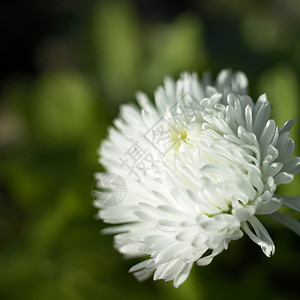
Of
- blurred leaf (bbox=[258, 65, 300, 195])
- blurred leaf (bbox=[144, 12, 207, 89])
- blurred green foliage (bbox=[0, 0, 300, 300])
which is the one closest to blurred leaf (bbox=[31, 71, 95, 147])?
blurred green foliage (bbox=[0, 0, 300, 300])

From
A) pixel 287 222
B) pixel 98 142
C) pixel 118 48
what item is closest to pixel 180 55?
pixel 118 48

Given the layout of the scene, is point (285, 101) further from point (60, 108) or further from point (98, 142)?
point (60, 108)

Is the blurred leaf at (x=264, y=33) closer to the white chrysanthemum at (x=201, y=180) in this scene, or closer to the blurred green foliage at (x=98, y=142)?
the blurred green foliage at (x=98, y=142)

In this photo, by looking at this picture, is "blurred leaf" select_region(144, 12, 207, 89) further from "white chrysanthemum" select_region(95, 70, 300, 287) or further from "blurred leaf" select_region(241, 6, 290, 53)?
"white chrysanthemum" select_region(95, 70, 300, 287)

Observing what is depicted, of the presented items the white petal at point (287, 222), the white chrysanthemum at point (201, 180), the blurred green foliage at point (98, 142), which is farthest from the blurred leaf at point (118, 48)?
the white petal at point (287, 222)

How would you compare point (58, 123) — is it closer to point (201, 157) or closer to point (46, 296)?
point (46, 296)
